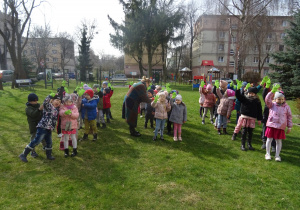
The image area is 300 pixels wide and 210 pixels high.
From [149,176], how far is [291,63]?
1327 centimetres

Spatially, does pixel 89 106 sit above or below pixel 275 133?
above

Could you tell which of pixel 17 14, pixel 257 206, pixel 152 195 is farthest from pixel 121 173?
pixel 17 14

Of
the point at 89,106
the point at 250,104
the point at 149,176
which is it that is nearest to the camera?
the point at 149,176

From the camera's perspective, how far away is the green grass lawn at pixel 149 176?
3346 mm

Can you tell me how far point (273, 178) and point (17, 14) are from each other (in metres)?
21.6

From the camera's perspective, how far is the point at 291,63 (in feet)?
42.9

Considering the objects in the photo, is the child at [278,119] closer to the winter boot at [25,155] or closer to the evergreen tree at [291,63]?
the winter boot at [25,155]

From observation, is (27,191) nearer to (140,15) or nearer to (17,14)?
(17,14)

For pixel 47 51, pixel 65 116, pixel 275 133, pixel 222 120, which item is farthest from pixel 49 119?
pixel 47 51

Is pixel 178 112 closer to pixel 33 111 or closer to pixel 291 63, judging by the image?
pixel 33 111

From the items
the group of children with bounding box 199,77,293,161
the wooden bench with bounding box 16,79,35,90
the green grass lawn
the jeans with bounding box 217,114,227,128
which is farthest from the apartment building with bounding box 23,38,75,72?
the group of children with bounding box 199,77,293,161

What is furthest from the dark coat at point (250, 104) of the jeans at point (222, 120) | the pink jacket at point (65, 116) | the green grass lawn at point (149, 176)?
the pink jacket at point (65, 116)

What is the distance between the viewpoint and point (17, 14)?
17.9 metres

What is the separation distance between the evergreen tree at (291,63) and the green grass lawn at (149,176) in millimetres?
7397
